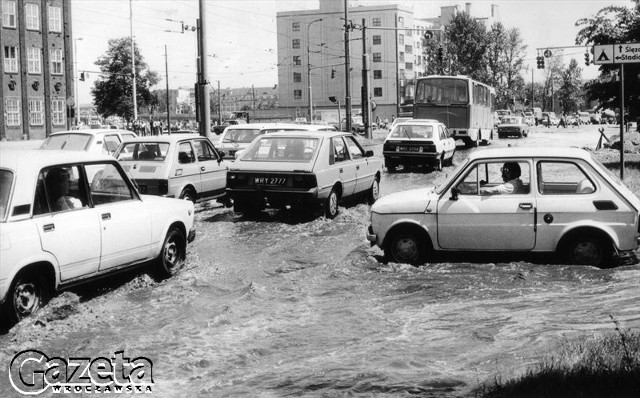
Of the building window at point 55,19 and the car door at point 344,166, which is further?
the building window at point 55,19

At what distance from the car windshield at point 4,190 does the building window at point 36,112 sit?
62.7 metres

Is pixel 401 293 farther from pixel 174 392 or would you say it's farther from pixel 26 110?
pixel 26 110

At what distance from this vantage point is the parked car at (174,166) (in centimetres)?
1538

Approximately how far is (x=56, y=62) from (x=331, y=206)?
195 ft

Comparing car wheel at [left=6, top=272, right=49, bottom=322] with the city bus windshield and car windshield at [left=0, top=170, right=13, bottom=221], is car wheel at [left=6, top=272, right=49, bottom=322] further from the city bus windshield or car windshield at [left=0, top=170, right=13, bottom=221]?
the city bus windshield

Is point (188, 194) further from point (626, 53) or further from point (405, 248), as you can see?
point (626, 53)

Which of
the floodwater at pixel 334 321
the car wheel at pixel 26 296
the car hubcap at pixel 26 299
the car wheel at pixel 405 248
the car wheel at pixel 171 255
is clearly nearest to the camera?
the floodwater at pixel 334 321

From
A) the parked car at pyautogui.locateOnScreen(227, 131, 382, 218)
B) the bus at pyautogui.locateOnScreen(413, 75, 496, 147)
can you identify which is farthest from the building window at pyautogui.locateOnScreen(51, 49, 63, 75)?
the parked car at pyautogui.locateOnScreen(227, 131, 382, 218)

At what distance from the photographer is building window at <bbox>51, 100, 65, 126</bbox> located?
2731 inches

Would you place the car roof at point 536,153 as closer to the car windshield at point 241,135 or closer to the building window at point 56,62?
the car windshield at point 241,135

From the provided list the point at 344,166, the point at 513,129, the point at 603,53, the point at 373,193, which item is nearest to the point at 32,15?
the point at 513,129

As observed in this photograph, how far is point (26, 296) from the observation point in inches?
311

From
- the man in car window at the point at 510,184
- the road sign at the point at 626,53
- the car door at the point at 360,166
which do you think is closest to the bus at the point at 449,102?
the car door at the point at 360,166

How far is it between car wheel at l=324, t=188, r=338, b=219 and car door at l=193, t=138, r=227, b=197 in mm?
2716
